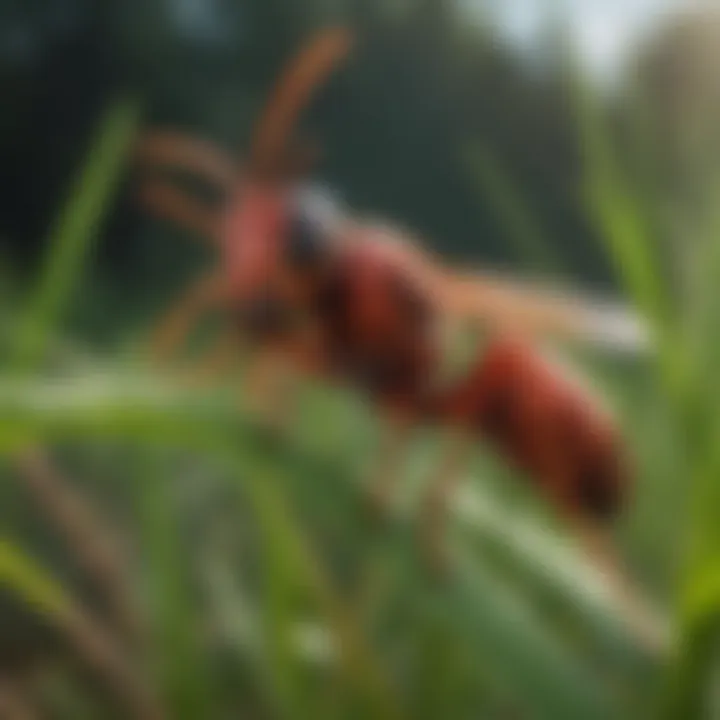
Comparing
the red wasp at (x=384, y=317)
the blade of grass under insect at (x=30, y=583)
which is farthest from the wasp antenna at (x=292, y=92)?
the blade of grass under insect at (x=30, y=583)

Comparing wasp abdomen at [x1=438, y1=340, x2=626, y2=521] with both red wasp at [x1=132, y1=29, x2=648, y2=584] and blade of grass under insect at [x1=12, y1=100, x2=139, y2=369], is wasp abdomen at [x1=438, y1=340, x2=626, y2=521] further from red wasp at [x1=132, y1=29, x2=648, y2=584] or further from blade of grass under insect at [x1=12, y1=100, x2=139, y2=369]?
blade of grass under insect at [x1=12, y1=100, x2=139, y2=369]

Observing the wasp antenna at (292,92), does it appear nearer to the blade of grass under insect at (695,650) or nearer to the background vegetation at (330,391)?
the background vegetation at (330,391)

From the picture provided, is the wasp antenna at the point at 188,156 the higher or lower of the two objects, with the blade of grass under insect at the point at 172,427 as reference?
higher

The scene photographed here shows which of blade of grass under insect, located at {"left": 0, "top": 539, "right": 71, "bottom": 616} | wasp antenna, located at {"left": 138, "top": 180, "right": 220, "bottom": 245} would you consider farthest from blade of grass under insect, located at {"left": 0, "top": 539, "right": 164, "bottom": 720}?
wasp antenna, located at {"left": 138, "top": 180, "right": 220, "bottom": 245}

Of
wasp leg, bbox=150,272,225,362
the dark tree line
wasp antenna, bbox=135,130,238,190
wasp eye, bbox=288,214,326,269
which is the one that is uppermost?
the dark tree line

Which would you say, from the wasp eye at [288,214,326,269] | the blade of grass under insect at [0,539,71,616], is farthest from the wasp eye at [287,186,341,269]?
the blade of grass under insect at [0,539,71,616]

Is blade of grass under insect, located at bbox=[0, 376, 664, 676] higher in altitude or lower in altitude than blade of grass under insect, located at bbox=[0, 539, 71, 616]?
higher

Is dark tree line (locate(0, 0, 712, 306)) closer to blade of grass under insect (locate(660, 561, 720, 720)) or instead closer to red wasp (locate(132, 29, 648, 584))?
red wasp (locate(132, 29, 648, 584))
